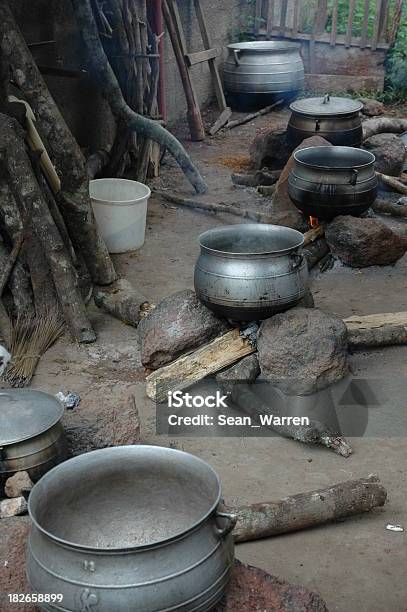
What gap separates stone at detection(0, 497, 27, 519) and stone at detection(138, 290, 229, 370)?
6.25 ft

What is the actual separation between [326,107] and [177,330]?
13.5 feet

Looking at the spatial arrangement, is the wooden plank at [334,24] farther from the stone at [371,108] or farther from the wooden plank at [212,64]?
the wooden plank at [212,64]

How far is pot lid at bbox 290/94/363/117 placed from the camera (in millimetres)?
8312

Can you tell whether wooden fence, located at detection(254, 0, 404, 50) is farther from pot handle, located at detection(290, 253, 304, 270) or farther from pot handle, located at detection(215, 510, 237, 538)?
pot handle, located at detection(215, 510, 237, 538)

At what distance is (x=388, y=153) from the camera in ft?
29.7

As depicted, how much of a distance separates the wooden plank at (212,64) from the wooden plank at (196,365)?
23.9 feet

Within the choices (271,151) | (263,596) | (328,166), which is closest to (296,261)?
(328,166)

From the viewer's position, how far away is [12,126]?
5836mm

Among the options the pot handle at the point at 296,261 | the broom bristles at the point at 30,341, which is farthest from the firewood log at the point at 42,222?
the pot handle at the point at 296,261

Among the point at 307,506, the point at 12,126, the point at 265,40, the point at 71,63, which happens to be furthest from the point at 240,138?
the point at 307,506

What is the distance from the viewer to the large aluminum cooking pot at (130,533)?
2.47m

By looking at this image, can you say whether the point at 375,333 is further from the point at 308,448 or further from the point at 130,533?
the point at 130,533

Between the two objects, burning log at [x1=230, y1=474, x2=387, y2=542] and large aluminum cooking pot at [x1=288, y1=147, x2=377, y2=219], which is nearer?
burning log at [x1=230, y1=474, x2=387, y2=542]

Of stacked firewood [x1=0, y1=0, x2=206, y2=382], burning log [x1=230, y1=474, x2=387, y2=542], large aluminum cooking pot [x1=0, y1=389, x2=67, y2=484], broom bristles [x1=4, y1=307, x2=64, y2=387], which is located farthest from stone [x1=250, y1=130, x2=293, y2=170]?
large aluminum cooking pot [x1=0, y1=389, x2=67, y2=484]
